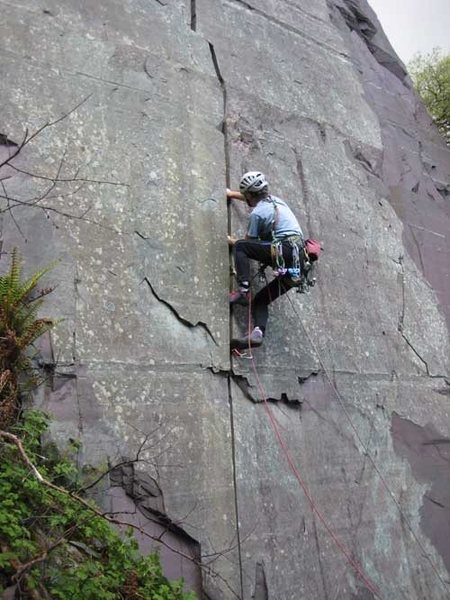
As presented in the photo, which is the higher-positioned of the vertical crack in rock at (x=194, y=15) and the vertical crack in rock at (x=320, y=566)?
the vertical crack in rock at (x=194, y=15)

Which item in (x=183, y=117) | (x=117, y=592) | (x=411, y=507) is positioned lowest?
(x=411, y=507)

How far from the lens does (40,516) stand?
3750 mm

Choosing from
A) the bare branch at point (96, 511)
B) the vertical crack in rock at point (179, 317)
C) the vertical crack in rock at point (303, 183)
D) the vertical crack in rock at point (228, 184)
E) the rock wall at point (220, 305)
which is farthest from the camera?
the vertical crack in rock at point (303, 183)

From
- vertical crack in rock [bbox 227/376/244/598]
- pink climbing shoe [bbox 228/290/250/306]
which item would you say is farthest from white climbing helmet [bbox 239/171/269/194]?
vertical crack in rock [bbox 227/376/244/598]

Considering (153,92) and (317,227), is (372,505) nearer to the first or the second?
(317,227)

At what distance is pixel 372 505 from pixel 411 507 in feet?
1.64

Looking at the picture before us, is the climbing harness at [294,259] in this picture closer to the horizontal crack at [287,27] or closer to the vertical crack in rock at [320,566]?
the vertical crack in rock at [320,566]

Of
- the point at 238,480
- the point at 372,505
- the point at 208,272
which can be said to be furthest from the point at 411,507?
the point at 208,272

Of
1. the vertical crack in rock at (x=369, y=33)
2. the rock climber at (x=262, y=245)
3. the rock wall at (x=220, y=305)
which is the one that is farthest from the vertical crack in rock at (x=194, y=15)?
the vertical crack in rock at (x=369, y=33)

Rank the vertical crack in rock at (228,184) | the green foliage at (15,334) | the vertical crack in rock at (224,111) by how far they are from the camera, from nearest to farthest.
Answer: the green foliage at (15,334) < the vertical crack in rock at (228,184) < the vertical crack in rock at (224,111)

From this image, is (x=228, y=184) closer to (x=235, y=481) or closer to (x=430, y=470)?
(x=235, y=481)

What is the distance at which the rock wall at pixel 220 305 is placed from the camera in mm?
4629

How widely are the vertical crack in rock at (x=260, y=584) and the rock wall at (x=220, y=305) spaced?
14mm

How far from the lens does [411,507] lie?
6.03 metres
